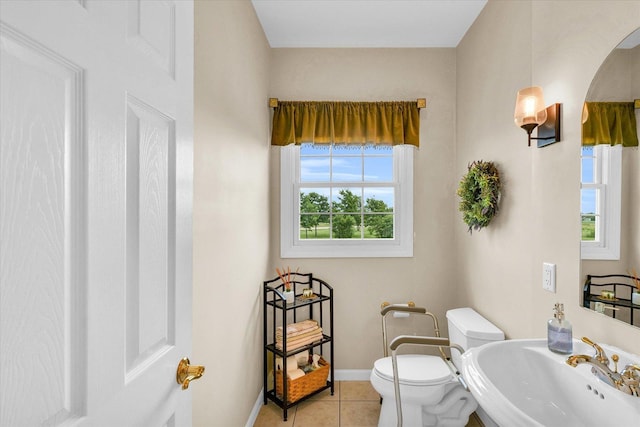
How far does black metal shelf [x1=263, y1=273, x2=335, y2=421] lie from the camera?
89.8 inches

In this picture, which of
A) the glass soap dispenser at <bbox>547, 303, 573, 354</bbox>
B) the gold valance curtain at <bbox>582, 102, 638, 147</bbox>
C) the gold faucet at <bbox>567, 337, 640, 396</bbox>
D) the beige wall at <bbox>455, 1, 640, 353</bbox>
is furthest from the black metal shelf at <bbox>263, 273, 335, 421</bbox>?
the gold valance curtain at <bbox>582, 102, 638, 147</bbox>

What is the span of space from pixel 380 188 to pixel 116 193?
7.82ft

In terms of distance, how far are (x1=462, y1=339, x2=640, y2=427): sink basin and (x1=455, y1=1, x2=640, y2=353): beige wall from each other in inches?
9.0

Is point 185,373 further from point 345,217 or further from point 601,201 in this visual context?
point 345,217

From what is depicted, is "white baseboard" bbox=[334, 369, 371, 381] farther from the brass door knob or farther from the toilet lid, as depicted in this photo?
the brass door knob

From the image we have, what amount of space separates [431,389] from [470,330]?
41 centimetres

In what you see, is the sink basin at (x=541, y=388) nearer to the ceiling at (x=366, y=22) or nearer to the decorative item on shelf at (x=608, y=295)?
the decorative item on shelf at (x=608, y=295)

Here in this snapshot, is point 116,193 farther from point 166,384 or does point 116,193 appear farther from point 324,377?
point 324,377

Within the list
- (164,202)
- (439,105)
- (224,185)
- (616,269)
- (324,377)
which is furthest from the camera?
(439,105)

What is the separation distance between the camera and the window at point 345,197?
9.14 feet

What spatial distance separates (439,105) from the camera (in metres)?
2.72

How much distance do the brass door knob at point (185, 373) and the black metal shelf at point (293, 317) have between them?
1275mm

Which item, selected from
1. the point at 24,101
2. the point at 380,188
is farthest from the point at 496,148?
the point at 24,101

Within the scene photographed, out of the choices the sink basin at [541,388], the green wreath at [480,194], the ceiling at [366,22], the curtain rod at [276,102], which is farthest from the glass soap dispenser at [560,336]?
the ceiling at [366,22]
